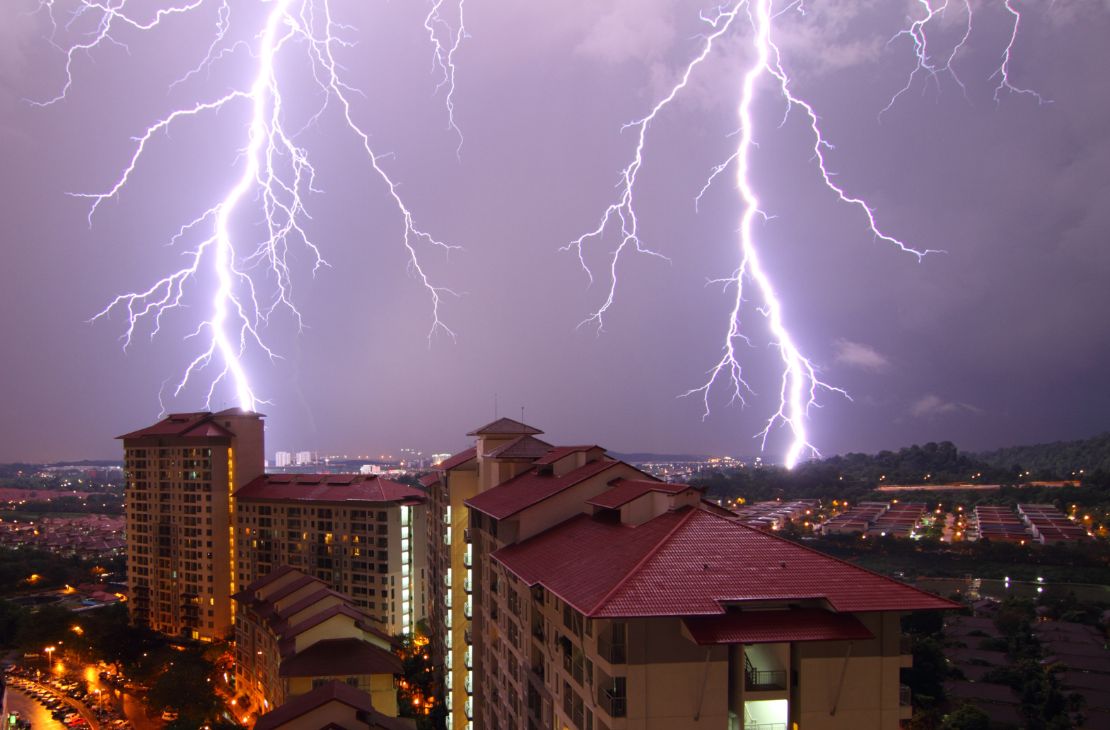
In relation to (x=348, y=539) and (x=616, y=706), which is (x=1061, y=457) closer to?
(x=348, y=539)

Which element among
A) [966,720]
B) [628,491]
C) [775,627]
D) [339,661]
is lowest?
[966,720]

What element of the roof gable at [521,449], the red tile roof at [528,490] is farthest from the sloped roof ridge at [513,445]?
the red tile roof at [528,490]

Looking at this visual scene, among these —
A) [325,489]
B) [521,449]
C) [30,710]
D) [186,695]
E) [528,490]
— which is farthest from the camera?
[325,489]

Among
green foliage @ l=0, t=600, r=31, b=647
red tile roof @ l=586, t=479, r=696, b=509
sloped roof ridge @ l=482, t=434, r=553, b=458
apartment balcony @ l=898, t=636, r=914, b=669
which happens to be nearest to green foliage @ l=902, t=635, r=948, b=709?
sloped roof ridge @ l=482, t=434, r=553, b=458

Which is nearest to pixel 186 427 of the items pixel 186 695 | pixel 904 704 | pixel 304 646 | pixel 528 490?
pixel 186 695

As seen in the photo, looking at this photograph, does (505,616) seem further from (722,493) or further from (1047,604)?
(722,493)

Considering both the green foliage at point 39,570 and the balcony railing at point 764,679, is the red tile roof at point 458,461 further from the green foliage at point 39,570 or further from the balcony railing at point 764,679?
the green foliage at point 39,570

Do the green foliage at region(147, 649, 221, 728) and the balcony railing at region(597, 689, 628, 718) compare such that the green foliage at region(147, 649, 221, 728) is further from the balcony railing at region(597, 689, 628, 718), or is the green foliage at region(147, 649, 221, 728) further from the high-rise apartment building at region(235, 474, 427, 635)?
the balcony railing at region(597, 689, 628, 718)

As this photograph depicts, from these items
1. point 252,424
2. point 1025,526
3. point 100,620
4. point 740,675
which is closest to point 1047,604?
point 1025,526
